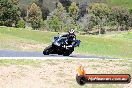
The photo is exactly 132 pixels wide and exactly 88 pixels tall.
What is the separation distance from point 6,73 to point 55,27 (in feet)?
296

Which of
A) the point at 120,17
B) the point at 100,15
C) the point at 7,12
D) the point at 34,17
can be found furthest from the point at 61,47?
the point at 120,17

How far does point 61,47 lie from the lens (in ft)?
92.4

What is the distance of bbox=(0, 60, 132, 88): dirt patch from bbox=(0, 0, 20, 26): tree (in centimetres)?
8342

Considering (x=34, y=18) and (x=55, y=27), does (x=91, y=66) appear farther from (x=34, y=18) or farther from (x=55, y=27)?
(x=34, y=18)

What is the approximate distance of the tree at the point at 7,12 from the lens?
4187 inches

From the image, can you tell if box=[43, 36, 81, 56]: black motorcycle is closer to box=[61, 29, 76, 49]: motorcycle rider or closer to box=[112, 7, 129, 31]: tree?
box=[61, 29, 76, 49]: motorcycle rider

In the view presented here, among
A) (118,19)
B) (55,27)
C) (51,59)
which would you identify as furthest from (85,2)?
(51,59)

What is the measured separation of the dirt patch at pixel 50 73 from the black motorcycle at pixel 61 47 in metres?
2.53

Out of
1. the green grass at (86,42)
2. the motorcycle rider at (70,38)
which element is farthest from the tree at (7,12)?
the motorcycle rider at (70,38)

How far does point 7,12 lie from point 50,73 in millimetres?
87983

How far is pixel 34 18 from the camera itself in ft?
409

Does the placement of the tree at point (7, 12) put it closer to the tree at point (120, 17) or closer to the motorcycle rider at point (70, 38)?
the tree at point (120, 17)

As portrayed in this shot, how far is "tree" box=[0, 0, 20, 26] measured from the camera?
106338mm

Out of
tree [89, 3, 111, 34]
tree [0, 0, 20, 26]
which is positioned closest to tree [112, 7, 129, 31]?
tree [89, 3, 111, 34]
